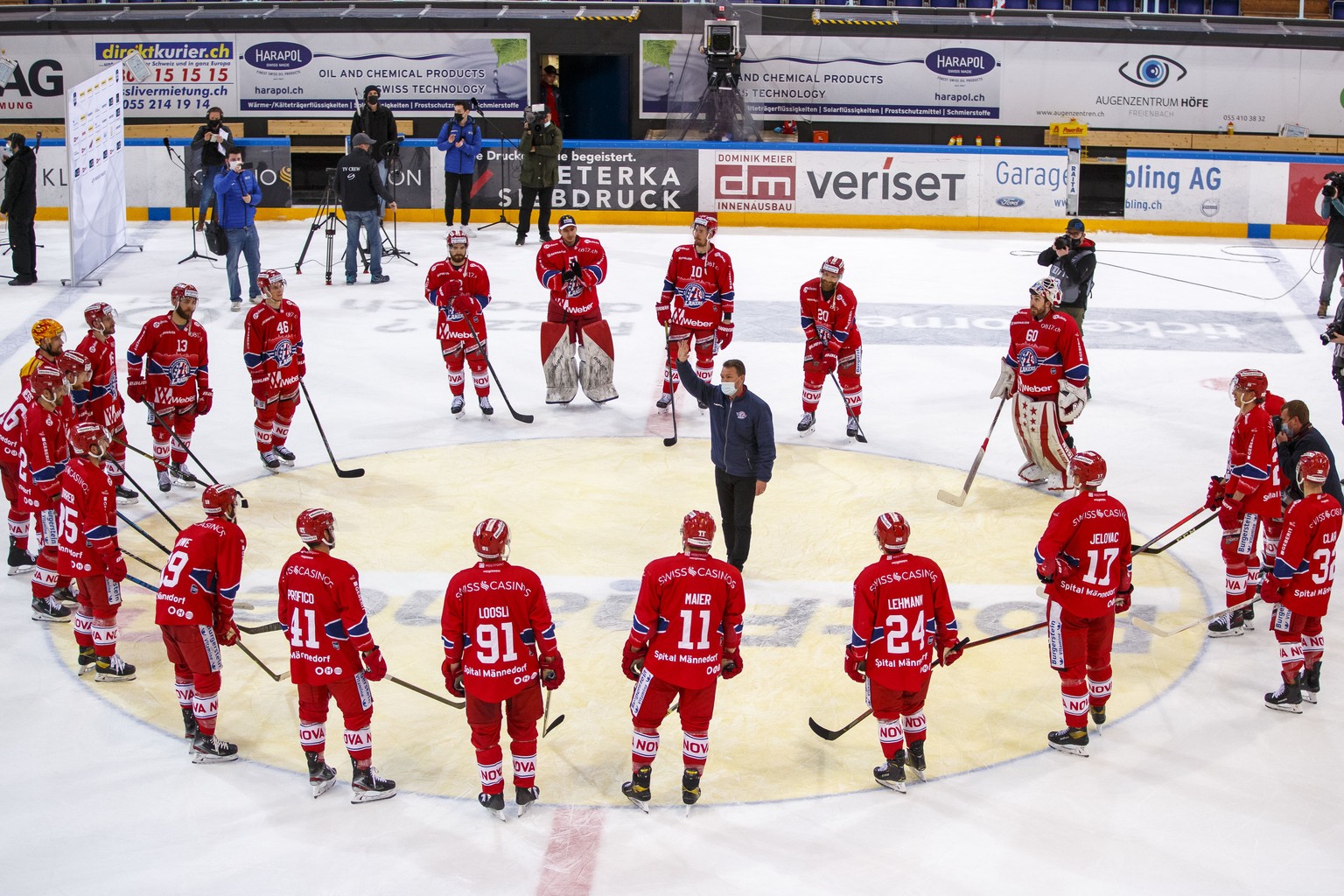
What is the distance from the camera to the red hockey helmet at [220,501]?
6.67 meters

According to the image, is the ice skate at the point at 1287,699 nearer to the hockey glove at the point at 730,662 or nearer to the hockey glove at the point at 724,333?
the hockey glove at the point at 730,662

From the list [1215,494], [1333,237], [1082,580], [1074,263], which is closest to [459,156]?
[1074,263]

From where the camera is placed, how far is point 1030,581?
30.0 feet

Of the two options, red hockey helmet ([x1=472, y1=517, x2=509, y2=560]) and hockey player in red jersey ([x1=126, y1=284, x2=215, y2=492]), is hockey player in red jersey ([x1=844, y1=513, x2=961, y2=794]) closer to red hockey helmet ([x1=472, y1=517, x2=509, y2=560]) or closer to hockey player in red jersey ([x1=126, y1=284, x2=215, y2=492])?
red hockey helmet ([x1=472, y1=517, x2=509, y2=560])

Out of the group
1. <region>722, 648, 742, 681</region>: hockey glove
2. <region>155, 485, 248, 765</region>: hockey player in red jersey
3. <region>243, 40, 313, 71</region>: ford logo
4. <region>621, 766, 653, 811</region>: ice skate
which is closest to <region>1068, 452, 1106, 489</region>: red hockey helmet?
<region>722, 648, 742, 681</region>: hockey glove

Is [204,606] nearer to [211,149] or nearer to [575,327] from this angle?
[575,327]

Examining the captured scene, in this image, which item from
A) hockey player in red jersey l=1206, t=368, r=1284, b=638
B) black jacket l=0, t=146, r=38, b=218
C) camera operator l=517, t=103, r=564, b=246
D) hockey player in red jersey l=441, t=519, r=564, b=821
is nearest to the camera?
hockey player in red jersey l=441, t=519, r=564, b=821

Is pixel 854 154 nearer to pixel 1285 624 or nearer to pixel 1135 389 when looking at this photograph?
pixel 1135 389

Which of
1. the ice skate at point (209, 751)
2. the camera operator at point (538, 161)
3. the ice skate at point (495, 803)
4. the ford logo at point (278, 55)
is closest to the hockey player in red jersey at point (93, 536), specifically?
the ice skate at point (209, 751)

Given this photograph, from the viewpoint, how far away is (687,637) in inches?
244

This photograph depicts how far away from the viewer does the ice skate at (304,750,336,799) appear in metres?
6.54

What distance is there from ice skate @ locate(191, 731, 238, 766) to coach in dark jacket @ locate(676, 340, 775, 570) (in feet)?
11.3

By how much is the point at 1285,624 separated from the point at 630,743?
3.38m

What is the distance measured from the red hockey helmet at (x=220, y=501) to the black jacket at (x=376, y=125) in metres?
14.6
